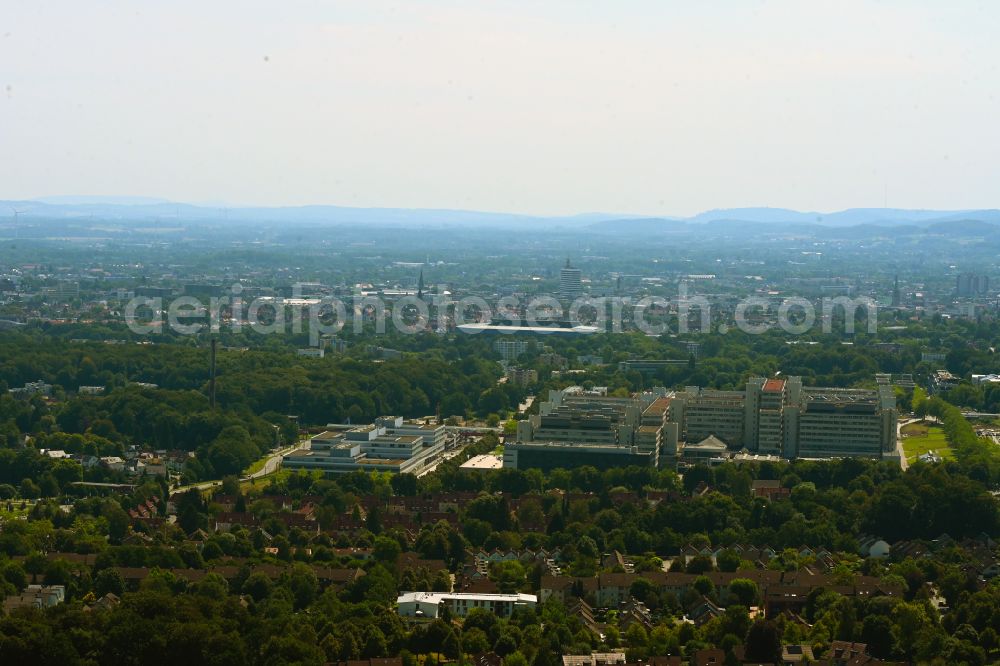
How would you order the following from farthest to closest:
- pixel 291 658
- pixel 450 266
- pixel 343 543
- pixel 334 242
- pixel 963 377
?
1. pixel 334 242
2. pixel 450 266
3. pixel 963 377
4. pixel 343 543
5. pixel 291 658

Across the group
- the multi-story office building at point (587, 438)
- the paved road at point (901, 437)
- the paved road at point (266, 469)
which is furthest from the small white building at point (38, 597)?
the paved road at point (901, 437)

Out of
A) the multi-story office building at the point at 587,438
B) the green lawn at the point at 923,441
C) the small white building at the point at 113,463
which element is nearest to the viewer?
the small white building at the point at 113,463

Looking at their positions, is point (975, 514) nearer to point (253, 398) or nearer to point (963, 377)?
point (253, 398)

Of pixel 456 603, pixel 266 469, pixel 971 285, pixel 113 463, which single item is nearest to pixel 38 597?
pixel 456 603

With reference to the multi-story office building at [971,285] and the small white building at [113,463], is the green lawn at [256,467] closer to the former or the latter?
the small white building at [113,463]

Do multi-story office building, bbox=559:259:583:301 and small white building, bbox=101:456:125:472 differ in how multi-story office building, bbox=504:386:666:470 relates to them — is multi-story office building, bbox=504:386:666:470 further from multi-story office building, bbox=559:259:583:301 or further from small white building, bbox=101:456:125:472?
multi-story office building, bbox=559:259:583:301

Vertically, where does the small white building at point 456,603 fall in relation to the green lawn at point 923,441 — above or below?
above

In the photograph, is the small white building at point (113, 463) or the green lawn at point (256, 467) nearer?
the small white building at point (113, 463)

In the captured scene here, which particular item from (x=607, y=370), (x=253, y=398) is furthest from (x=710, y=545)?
(x=607, y=370)
